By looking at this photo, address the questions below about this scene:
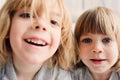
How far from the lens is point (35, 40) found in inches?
27.2

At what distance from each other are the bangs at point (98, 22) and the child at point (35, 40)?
0.19 feet

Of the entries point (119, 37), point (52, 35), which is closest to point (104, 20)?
point (119, 37)

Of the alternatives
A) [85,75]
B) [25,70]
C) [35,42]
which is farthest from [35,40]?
[85,75]

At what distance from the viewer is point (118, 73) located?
2.82 feet

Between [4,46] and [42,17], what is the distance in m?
0.18

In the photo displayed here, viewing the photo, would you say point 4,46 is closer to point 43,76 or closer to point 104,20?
point 43,76

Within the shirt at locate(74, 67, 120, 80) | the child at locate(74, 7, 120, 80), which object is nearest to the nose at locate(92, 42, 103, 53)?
the child at locate(74, 7, 120, 80)

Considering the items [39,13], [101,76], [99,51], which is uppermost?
[39,13]

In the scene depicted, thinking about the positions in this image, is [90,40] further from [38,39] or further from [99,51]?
[38,39]

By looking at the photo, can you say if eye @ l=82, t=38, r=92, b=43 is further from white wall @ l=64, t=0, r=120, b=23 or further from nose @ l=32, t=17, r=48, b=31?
white wall @ l=64, t=0, r=120, b=23

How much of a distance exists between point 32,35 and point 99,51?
0.72 ft

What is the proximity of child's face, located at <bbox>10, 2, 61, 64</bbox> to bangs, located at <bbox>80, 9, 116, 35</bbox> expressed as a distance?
126 mm

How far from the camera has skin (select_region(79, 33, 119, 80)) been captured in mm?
771

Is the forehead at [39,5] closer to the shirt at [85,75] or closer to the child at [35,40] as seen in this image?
the child at [35,40]
